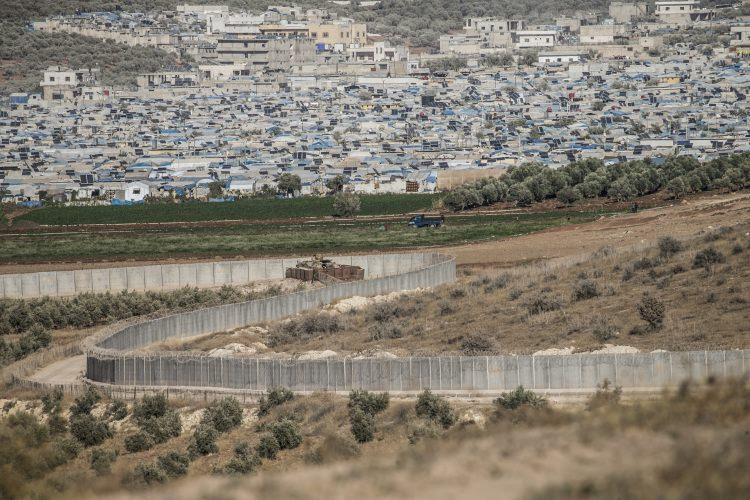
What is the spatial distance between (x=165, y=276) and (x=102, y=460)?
2884cm

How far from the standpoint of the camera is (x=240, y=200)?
4269 inches

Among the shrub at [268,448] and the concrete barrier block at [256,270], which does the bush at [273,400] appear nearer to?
the shrub at [268,448]

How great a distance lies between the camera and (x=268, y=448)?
28828mm

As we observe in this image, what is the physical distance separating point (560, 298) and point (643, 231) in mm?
22821

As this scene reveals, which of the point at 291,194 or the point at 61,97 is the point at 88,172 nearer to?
the point at 291,194

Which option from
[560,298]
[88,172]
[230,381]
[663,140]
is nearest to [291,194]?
[88,172]

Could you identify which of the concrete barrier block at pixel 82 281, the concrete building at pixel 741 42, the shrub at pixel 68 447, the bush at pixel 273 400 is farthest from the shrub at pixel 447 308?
the concrete building at pixel 741 42

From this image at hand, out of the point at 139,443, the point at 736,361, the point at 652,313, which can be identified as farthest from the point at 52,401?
the point at 736,361

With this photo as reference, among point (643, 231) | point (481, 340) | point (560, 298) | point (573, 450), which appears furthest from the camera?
point (643, 231)

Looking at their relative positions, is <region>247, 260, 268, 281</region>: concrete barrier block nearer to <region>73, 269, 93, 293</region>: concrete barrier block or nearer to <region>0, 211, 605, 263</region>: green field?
<region>73, 269, 93, 293</region>: concrete barrier block

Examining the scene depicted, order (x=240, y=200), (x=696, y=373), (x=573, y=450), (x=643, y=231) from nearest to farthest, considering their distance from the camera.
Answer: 1. (x=573, y=450)
2. (x=696, y=373)
3. (x=643, y=231)
4. (x=240, y=200)

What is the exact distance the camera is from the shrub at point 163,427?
3153 cm

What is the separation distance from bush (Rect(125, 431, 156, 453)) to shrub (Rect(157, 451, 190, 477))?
73.6 inches

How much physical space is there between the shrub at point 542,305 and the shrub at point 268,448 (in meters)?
14.9
